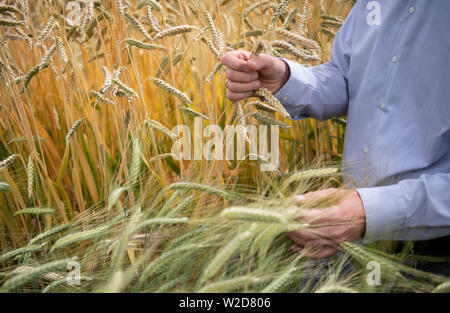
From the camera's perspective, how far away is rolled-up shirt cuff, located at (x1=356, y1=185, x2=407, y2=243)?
765mm

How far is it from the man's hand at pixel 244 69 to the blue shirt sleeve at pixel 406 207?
379 mm

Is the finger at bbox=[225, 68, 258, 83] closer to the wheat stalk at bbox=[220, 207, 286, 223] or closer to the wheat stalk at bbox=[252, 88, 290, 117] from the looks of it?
the wheat stalk at bbox=[252, 88, 290, 117]

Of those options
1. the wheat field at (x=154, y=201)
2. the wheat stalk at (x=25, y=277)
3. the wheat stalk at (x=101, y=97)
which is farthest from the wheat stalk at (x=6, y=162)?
the wheat stalk at (x=25, y=277)

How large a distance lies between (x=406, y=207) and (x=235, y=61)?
0.52 meters

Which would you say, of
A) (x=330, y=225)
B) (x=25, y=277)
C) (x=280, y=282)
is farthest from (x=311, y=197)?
(x=25, y=277)

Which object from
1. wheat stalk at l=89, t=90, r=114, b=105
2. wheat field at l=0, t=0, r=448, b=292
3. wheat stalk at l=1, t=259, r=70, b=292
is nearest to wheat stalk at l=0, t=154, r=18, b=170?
wheat field at l=0, t=0, r=448, b=292

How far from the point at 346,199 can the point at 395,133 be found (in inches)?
10.6

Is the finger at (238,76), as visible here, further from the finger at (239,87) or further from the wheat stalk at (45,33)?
the wheat stalk at (45,33)

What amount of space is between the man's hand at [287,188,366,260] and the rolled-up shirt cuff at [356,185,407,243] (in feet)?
A: 0.04

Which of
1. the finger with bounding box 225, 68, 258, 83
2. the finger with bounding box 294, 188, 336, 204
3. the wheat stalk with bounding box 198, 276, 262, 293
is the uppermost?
the finger with bounding box 225, 68, 258, 83

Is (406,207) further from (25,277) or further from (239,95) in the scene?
(25,277)

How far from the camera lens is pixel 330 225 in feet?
2.43

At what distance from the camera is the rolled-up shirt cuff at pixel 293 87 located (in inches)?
40.8
